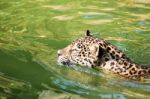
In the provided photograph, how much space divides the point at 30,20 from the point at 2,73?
5.10 metres

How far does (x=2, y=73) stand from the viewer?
933 centimetres

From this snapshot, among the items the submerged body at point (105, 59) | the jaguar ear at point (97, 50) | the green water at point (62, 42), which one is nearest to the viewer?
the green water at point (62, 42)

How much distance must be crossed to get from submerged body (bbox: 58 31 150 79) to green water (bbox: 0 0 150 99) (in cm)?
17

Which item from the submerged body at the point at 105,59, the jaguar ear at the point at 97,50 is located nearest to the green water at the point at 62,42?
the submerged body at the point at 105,59

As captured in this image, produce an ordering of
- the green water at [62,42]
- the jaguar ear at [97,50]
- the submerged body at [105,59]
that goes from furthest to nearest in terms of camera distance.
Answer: the jaguar ear at [97,50]
the submerged body at [105,59]
the green water at [62,42]

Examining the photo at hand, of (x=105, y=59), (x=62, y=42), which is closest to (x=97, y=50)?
(x=105, y=59)

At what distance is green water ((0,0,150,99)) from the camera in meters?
8.61

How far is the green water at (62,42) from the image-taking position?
28.2 ft

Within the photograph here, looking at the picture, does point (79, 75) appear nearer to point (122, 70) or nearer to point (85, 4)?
point (122, 70)

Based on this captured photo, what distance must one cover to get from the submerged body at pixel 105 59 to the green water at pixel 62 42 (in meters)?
0.17

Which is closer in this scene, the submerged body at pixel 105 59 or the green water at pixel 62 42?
the green water at pixel 62 42

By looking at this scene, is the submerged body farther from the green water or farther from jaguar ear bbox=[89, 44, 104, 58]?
→ the green water

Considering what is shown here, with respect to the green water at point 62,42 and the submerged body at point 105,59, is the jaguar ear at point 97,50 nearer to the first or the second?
the submerged body at point 105,59

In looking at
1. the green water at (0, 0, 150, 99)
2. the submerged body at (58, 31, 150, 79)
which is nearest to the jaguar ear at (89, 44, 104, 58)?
the submerged body at (58, 31, 150, 79)
